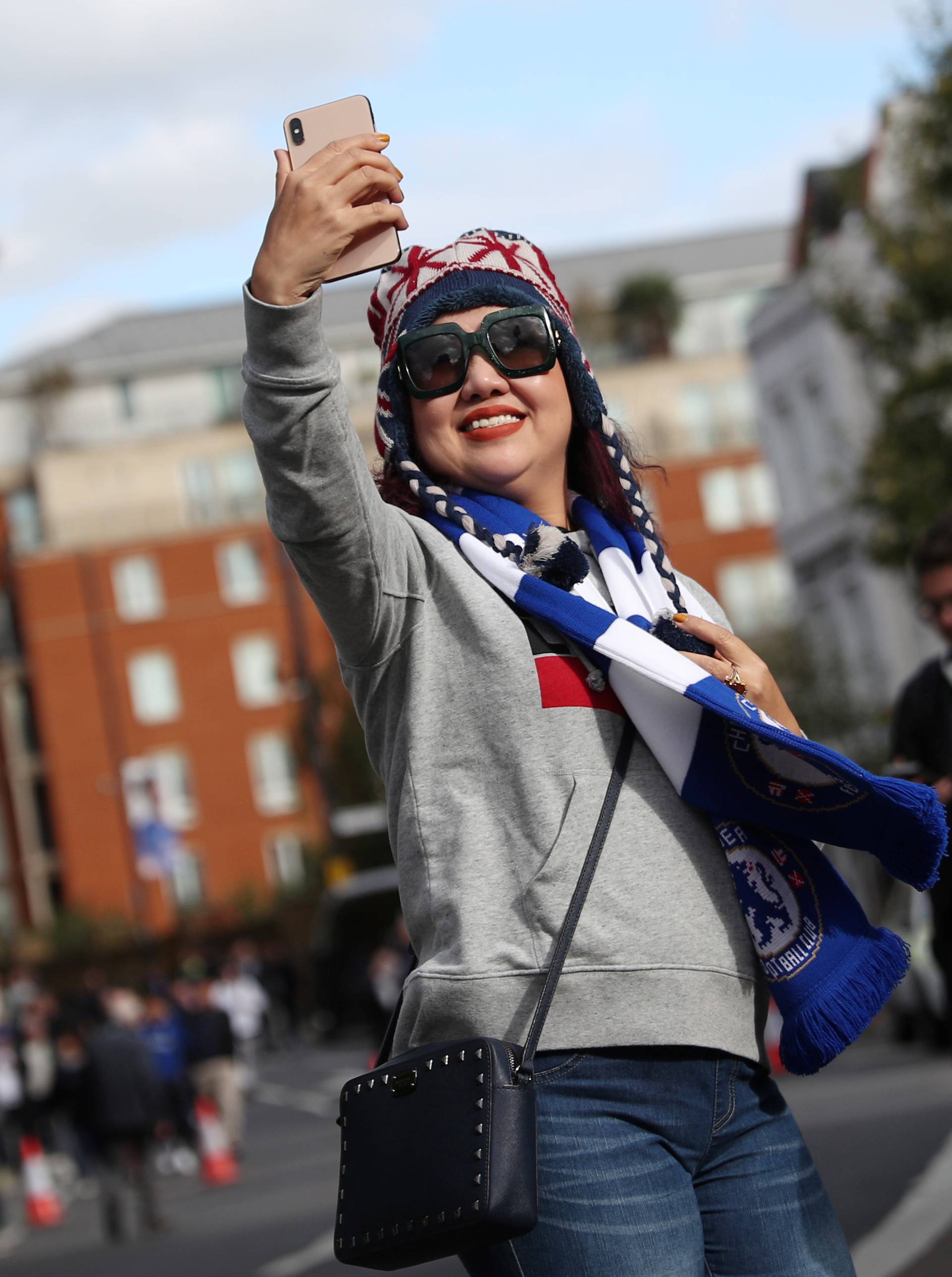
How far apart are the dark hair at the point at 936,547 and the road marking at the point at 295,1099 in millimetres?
17684

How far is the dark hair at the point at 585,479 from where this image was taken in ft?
10.0

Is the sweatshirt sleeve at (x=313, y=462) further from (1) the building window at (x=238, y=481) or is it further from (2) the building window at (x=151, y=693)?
(1) the building window at (x=238, y=481)

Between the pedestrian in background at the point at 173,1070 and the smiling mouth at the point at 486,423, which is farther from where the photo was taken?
the pedestrian in background at the point at 173,1070

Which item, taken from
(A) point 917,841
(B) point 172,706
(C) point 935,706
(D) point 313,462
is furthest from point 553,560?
(B) point 172,706

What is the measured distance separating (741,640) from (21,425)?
73.2m

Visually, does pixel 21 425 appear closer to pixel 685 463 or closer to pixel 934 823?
pixel 685 463

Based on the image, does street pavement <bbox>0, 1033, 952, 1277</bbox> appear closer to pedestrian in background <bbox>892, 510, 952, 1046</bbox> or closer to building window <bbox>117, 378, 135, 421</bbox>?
pedestrian in background <bbox>892, 510, 952, 1046</bbox>

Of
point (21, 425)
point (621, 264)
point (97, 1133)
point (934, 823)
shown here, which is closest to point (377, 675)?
point (934, 823)

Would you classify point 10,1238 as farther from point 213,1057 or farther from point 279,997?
point 279,997

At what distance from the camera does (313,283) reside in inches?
101

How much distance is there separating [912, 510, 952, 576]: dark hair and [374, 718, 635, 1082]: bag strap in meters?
3.53

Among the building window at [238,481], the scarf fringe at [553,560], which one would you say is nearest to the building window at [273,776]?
the building window at [238,481]

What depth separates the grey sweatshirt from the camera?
8.42 feet

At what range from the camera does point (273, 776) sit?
63344 mm
